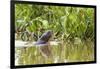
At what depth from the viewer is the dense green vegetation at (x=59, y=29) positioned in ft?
7.22

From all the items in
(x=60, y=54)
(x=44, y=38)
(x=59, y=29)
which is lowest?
(x=60, y=54)

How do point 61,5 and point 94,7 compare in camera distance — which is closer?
point 61,5

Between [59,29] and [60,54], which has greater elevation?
[59,29]

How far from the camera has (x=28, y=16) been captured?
221cm

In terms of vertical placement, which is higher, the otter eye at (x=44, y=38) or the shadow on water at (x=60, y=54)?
the otter eye at (x=44, y=38)

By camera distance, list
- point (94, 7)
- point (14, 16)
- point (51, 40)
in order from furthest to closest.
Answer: point (94, 7) < point (51, 40) < point (14, 16)

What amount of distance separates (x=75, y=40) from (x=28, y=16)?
2.05 ft

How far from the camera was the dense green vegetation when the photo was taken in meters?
2.20

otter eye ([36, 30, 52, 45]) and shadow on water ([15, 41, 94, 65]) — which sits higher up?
otter eye ([36, 30, 52, 45])

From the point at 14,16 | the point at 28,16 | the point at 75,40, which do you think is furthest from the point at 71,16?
the point at 14,16

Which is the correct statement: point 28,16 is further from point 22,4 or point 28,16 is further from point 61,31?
point 61,31

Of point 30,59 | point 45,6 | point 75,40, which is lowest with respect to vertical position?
point 30,59

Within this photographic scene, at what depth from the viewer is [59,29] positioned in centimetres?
233

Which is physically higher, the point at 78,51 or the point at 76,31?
the point at 76,31
